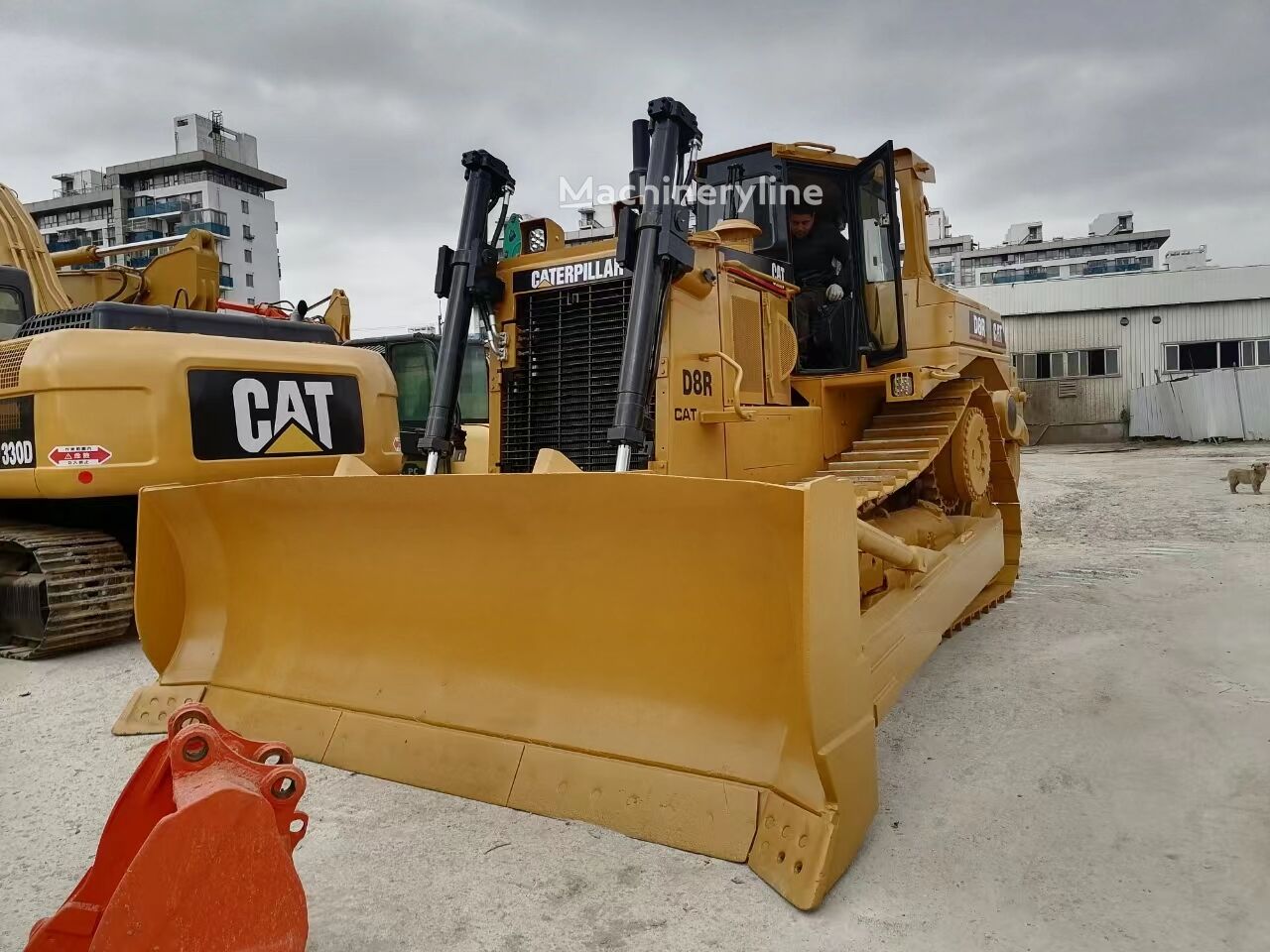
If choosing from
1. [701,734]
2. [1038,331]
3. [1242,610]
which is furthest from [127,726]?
[1038,331]

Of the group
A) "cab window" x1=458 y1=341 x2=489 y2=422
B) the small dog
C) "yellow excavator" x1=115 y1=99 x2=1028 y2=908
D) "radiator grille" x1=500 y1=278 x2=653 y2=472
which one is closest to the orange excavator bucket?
"yellow excavator" x1=115 y1=99 x2=1028 y2=908

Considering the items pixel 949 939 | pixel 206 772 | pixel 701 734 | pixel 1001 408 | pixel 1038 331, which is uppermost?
pixel 1038 331

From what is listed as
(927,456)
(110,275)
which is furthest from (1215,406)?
(110,275)

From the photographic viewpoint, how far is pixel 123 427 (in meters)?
4.97

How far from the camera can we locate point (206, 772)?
1863mm

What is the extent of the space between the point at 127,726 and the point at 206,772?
7.26 feet

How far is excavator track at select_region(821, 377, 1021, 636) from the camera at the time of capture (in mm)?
4336

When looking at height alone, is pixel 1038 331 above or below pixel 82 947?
above

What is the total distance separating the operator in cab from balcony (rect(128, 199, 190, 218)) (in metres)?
62.6

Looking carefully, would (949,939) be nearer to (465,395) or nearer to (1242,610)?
(1242,610)

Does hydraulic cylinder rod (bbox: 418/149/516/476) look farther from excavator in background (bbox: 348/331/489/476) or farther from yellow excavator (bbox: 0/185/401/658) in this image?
excavator in background (bbox: 348/331/489/476)

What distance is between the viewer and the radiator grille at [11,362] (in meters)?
5.00

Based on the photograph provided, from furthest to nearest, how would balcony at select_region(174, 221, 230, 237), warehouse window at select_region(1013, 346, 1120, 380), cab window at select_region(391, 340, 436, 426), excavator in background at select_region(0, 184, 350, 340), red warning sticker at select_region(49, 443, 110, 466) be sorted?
balcony at select_region(174, 221, 230, 237) → warehouse window at select_region(1013, 346, 1120, 380) → cab window at select_region(391, 340, 436, 426) → excavator in background at select_region(0, 184, 350, 340) → red warning sticker at select_region(49, 443, 110, 466)

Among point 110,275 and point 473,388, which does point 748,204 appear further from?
point 110,275
